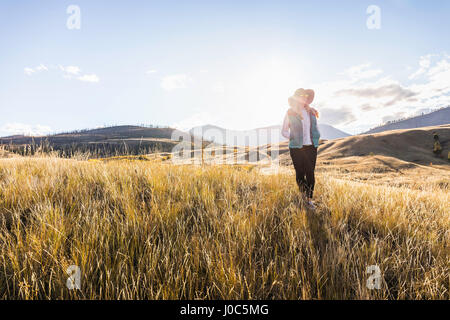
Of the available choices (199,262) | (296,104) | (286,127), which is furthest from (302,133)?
(199,262)

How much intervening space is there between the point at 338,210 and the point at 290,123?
2067 mm

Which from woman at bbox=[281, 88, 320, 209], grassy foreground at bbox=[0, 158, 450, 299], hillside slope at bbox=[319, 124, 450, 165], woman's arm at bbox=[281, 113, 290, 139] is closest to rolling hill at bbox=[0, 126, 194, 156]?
grassy foreground at bbox=[0, 158, 450, 299]

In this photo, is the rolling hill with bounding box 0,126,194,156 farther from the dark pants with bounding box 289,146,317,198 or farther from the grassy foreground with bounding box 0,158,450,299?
the dark pants with bounding box 289,146,317,198

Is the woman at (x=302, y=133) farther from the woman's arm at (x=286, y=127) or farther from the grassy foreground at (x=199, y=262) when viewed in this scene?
the grassy foreground at (x=199, y=262)

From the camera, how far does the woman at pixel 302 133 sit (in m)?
3.95

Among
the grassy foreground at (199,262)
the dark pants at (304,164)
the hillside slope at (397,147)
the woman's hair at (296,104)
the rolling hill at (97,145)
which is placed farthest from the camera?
the hillside slope at (397,147)

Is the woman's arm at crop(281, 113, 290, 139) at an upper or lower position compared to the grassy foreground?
upper

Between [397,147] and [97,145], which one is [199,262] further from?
[97,145]

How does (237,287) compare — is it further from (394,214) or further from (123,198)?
(394,214)

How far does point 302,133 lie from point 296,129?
145 millimetres

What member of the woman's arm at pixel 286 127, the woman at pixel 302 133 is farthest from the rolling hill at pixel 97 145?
the woman at pixel 302 133

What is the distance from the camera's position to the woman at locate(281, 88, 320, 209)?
395 centimetres
